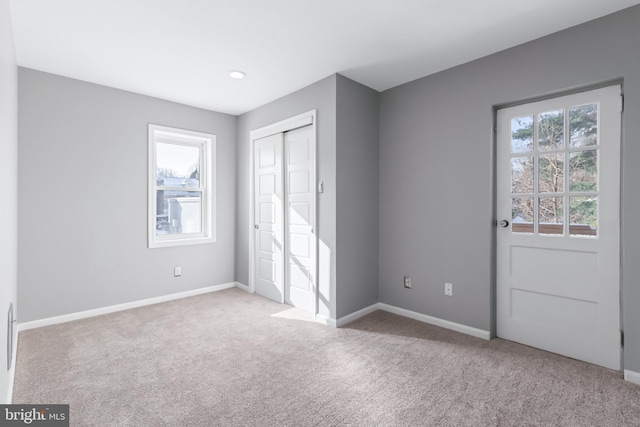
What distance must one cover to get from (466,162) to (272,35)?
203cm

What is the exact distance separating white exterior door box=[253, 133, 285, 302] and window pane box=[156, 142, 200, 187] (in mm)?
869

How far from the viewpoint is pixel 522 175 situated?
2.74m

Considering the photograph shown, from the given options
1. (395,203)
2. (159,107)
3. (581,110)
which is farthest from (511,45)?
(159,107)

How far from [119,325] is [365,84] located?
3.59 metres

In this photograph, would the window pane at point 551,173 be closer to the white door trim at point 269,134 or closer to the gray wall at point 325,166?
the gray wall at point 325,166

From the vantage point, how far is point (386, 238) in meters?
3.63

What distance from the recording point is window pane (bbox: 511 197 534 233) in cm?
270

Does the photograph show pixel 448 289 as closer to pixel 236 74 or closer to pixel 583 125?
pixel 583 125

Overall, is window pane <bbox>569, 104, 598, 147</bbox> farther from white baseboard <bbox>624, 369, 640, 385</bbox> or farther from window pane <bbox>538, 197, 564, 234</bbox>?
white baseboard <bbox>624, 369, 640, 385</bbox>

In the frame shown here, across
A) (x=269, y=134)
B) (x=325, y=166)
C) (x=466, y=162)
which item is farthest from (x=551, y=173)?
(x=269, y=134)

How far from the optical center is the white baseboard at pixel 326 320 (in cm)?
317

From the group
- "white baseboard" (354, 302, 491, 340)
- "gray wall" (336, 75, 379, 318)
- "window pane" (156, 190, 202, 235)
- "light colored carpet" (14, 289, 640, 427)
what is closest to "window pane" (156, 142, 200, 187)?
"window pane" (156, 190, 202, 235)

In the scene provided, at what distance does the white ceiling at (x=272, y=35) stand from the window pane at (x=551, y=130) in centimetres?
63

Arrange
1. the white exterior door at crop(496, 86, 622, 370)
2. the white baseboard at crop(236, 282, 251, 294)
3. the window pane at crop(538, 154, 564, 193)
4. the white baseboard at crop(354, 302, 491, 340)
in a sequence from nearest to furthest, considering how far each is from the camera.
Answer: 1. the white exterior door at crop(496, 86, 622, 370)
2. the window pane at crop(538, 154, 564, 193)
3. the white baseboard at crop(354, 302, 491, 340)
4. the white baseboard at crop(236, 282, 251, 294)
